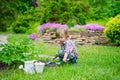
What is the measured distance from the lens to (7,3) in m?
8.27

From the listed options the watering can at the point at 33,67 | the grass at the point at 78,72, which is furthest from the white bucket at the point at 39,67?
the grass at the point at 78,72

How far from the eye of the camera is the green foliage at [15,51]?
22.8 feet

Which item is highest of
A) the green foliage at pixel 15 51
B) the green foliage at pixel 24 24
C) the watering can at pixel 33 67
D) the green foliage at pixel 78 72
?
the green foliage at pixel 15 51

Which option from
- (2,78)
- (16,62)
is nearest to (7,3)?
(16,62)

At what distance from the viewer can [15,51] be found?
7195 mm

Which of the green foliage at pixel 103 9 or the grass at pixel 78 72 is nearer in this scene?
the grass at pixel 78 72

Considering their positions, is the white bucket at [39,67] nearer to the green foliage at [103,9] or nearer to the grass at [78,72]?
the grass at [78,72]

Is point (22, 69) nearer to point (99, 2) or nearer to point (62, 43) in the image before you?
point (62, 43)

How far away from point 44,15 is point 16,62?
26.4ft

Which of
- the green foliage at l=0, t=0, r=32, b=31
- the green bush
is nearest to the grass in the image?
the green foliage at l=0, t=0, r=32, b=31

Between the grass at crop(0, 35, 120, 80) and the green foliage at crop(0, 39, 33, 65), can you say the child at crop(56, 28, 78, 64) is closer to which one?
the grass at crop(0, 35, 120, 80)

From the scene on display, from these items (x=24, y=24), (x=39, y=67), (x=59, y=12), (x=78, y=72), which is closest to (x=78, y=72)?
(x=78, y=72)

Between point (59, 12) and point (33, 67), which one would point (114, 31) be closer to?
point (59, 12)

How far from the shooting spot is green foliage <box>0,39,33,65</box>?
695 centimetres
